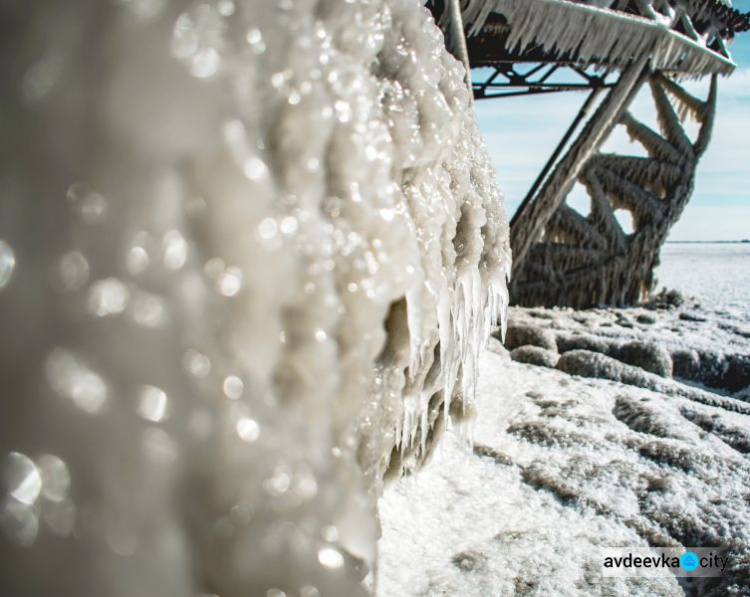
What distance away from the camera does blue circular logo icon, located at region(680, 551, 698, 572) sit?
1.82 metres

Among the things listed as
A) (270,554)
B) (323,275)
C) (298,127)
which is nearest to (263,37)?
(298,127)

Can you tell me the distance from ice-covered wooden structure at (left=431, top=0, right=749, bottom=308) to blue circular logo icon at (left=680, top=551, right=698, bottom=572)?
12.5 ft

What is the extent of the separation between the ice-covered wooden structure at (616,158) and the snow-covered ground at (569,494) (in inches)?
98.0

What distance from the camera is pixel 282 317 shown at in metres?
0.64

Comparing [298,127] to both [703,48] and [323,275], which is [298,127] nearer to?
[323,275]

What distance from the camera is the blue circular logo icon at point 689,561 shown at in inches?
71.8

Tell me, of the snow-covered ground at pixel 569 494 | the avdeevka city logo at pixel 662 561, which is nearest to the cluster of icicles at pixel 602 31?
the snow-covered ground at pixel 569 494

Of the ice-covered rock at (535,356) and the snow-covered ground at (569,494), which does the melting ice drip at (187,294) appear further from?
the ice-covered rock at (535,356)

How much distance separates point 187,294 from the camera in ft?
1.76

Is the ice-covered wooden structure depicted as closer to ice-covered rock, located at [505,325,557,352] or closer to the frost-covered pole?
the frost-covered pole

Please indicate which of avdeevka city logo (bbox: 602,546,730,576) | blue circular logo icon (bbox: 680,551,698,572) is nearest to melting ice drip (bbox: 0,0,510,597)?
avdeevka city logo (bbox: 602,546,730,576)

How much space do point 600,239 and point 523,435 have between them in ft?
12.4

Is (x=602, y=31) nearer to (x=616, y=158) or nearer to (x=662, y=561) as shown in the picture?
(x=616, y=158)

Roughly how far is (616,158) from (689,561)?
16.1 feet
